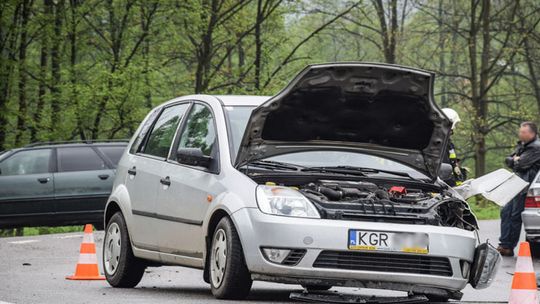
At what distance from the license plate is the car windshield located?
1135 mm

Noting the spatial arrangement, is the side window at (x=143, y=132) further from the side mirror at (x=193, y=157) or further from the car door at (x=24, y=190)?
the car door at (x=24, y=190)

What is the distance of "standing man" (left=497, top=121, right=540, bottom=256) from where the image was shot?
16016 mm

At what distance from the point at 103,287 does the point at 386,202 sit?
327 centimetres

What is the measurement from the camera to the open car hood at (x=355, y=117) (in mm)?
8641

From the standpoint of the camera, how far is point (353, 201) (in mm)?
8359

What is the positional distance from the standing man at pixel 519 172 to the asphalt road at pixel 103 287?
506 mm

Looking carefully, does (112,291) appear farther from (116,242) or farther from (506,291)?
(506,291)

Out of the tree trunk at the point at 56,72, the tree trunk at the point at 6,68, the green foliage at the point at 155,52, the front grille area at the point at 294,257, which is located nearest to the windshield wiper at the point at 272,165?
the front grille area at the point at 294,257

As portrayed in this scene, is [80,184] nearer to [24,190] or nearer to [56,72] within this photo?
[24,190]

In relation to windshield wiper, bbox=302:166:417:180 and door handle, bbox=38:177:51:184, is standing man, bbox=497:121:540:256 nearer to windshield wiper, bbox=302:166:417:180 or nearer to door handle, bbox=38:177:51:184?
windshield wiper, bbox=302:166:417:180

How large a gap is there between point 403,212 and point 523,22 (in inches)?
1191

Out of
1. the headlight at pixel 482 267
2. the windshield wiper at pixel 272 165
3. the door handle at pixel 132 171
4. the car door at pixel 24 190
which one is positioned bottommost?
the car door at pixel 24 190

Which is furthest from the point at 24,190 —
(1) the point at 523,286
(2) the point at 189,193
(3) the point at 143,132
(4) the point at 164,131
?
(1) the point at 523,286

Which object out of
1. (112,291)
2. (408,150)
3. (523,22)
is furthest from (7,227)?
(523,22)
